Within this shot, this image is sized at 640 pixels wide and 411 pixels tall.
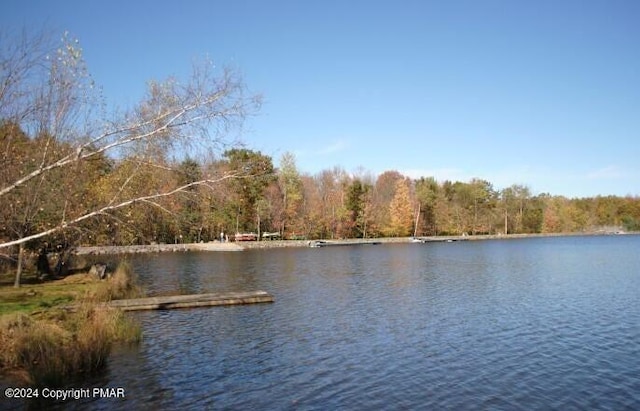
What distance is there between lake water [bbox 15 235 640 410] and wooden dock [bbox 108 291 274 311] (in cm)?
93

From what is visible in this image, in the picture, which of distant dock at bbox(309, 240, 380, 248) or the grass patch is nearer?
Answer: the grass patch

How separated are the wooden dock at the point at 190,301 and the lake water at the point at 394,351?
0.93 metres

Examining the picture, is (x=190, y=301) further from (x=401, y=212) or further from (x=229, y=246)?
(x=401, y=212)

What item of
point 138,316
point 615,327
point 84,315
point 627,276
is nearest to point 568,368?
point 615,327

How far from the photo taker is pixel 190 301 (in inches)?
1059

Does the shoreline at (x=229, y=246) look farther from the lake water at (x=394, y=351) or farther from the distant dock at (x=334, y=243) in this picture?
the lake water at (x=394, y=351)

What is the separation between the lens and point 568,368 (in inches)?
617

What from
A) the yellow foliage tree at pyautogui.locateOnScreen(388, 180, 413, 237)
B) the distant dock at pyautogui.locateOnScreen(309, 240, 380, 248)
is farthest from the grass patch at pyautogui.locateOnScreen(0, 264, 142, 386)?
the yellow foliage tree at pyautogui.locateOnScreen(388, 180, 413, 237)

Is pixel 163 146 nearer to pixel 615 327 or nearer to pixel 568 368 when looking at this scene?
pixel 568 368

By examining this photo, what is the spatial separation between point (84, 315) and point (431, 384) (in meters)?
12.1

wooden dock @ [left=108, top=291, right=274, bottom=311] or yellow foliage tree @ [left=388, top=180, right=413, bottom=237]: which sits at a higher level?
yellow foliage tree @ [left=388, top=180, right=413, bottom=237]

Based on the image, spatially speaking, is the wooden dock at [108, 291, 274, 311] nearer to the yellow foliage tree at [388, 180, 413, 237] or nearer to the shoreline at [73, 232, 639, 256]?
the shoreline at [73, 232, 639, 256]

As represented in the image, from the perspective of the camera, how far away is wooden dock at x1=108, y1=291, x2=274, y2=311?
997 inches

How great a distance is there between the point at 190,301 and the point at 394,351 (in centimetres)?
1326
